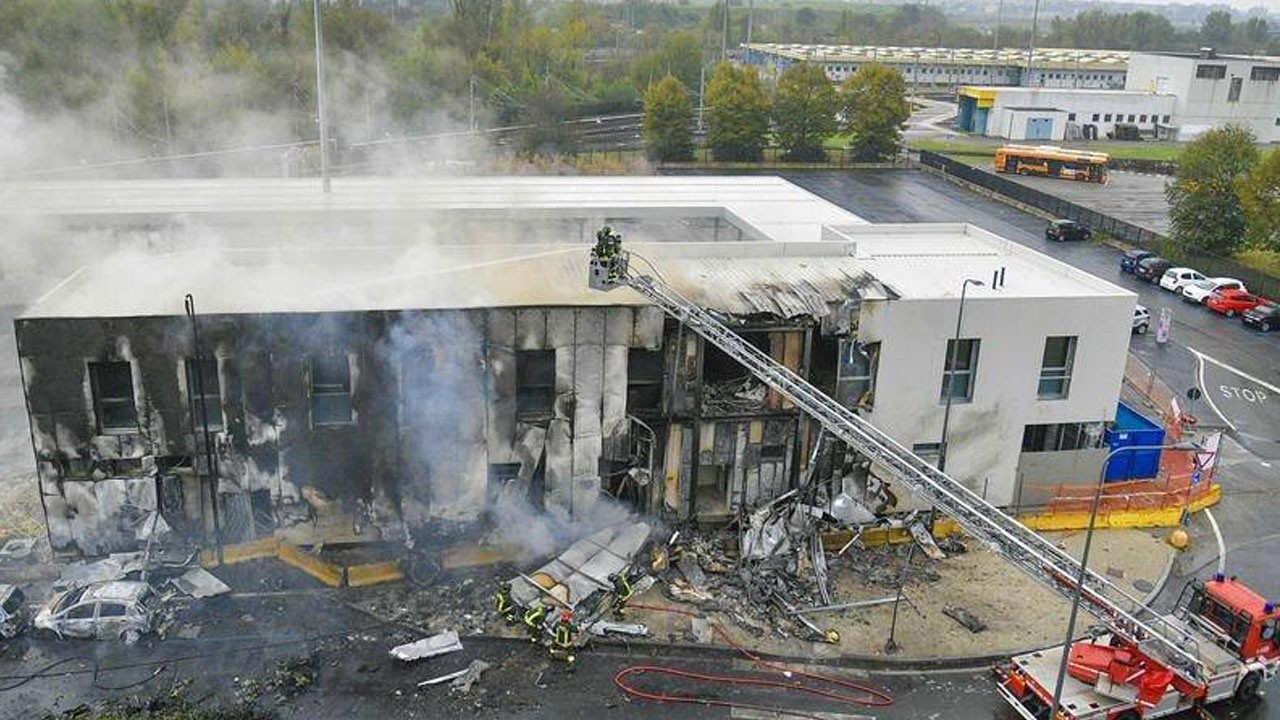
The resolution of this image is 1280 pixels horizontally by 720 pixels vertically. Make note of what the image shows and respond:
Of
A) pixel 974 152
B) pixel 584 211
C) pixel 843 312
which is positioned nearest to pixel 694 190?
pixel 584 211

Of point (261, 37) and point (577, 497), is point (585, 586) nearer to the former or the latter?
point (577, 497)

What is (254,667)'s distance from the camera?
14.4 m

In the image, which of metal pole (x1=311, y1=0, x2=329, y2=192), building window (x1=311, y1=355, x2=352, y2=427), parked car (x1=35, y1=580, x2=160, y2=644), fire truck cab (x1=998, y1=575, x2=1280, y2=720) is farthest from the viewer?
metal pole (x1=311, y1=0, x2=329, y2=192)

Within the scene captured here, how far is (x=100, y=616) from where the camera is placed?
48.6 ft

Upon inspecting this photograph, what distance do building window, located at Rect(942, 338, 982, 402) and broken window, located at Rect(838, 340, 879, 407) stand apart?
4.52 ft

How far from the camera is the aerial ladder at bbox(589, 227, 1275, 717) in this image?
41.5 feet

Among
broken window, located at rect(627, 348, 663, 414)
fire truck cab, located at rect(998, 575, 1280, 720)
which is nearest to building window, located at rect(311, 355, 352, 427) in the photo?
broken window, located at rect(627, 348, 663, 414)

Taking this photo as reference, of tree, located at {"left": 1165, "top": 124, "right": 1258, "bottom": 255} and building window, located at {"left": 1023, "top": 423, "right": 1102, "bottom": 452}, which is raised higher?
tree, located at {"left": 1165, "top": 124, "right": 1258, "bottom": 255}

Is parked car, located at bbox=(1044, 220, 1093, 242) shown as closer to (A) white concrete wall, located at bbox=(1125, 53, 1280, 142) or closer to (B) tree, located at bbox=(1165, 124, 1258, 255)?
(B) tree, located at bbox=(1165, 124, 1258, 255)

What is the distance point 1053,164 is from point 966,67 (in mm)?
57183

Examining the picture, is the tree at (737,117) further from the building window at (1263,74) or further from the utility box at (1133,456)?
the utility box at (1133,456)

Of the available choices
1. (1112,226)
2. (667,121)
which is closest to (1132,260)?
(1112,226)

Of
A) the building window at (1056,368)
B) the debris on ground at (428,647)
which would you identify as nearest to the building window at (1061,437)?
the building window at (1056,368)

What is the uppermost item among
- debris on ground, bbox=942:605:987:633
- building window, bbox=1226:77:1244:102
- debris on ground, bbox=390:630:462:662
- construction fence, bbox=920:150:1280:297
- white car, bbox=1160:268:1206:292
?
building window, bbox=1226:77:1244:102
